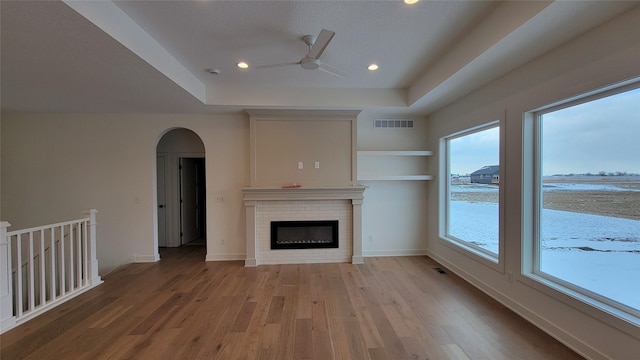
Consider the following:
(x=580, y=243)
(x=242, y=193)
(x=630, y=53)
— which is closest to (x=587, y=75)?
(x=630, y=53)

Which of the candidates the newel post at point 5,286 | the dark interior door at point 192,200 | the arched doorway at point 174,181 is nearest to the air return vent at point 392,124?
the arched doorway at point 174,181

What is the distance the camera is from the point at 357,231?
426 centimetres

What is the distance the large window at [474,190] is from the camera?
3133mm

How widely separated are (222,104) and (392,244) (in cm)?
382

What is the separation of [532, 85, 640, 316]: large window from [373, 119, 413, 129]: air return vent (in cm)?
219

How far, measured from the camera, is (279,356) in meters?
2.00

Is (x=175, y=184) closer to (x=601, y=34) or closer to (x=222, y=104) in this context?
(x=222, y=104)

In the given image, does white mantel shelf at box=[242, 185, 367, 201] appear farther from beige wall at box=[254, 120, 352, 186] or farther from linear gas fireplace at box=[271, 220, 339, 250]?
linear gas fireplace at box=[271, 220, 339, 250]

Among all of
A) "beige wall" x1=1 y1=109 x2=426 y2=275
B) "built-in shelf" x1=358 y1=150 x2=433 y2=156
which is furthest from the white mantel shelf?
"built-in shelf" x1=358 y1=150 x2=433 y2=156

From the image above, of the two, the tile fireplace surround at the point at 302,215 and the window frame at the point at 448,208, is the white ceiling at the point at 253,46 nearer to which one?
the window frame at the point at 448,208

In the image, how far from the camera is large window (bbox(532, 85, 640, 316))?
186 cm

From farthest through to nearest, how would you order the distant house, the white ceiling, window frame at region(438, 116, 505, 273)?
1. the distant house
2. window frame at region(438, 116, 505, 273)
3. the white ceiling

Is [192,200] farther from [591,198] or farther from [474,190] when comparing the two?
[591,198]

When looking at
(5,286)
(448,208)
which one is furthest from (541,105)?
(5,286)
